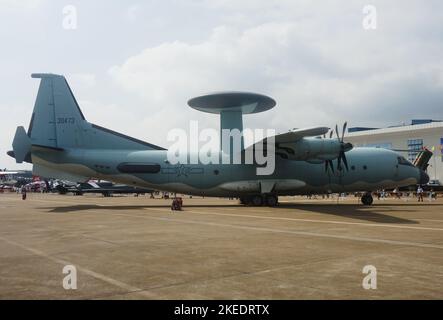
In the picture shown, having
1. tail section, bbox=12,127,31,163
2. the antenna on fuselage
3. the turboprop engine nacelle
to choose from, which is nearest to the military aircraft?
the turboprop engine nacelle

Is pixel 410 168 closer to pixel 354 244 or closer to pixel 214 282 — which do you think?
pixel 354 244

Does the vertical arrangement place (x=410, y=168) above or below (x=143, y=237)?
above

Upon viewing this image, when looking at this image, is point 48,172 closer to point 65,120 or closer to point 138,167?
point 65,120

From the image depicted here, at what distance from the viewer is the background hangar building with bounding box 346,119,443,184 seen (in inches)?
3386

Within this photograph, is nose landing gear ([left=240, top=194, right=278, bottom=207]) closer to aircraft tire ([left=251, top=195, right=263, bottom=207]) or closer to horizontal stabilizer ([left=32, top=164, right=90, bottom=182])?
aircraft tire ([left=251, top=195, right=263, bottom=207])

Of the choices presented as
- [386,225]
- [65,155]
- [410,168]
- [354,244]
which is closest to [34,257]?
[354,244]

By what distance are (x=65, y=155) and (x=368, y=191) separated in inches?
966

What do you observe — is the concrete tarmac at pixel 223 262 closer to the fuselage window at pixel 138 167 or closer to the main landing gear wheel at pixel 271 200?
the fuselage window at pixel 138 167

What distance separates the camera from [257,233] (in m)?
13.9

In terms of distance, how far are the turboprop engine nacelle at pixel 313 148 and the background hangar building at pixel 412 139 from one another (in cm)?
6023

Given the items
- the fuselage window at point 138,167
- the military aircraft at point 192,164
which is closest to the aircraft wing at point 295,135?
the military aircraft at point 192,164

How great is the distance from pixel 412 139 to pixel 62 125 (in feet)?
286

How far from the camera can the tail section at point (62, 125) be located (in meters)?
29.0
